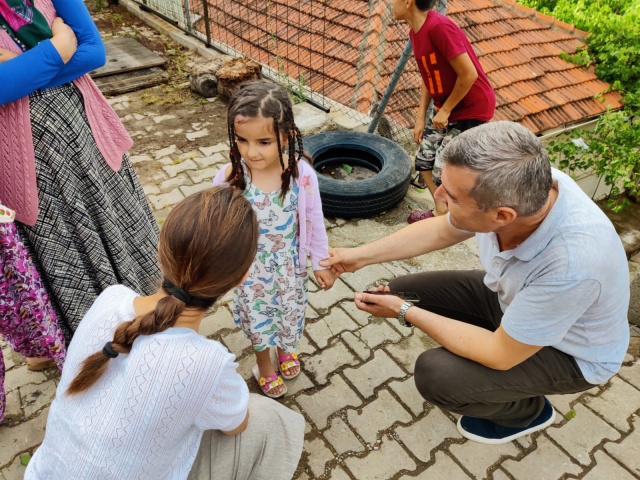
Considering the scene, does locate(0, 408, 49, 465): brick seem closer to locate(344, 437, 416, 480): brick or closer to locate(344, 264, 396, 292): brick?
locate(344, 437, 416, 480): brick

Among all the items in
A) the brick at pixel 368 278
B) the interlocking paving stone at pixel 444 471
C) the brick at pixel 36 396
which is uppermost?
the brick at pixel 36 396

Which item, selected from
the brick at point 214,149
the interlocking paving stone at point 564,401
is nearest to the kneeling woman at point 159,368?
the interlocking paving stone at point 564,401

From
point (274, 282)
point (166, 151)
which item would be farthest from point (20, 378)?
point (166, 151)

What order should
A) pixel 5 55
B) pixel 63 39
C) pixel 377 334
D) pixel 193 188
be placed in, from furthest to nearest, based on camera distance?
pixel 193 188 → pixel 377 334 → pixel 63 39 → pixel 5 55

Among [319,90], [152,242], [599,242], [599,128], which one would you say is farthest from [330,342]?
[599,128]

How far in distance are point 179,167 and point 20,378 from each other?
8.07 ft

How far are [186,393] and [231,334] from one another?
1.72 metres

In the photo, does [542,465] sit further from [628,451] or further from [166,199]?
[166,199]

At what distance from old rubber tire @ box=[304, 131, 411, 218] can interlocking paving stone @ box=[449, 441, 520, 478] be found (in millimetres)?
2054

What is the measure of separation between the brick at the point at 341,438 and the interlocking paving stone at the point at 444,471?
300 millimetres

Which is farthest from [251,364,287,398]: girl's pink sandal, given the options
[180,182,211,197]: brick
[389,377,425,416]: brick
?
[180,182,211,197]: brick

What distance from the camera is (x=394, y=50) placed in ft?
18.0

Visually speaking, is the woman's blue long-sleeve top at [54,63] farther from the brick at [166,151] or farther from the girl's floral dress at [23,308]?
the brick at [166,151]

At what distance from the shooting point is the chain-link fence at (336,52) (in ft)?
17.1
